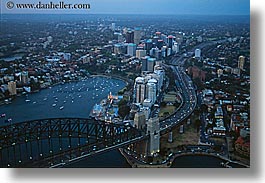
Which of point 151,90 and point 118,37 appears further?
point 118,37

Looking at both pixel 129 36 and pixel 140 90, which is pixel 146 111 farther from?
pixel 129 36

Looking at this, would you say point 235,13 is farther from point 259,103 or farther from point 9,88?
point 9,88

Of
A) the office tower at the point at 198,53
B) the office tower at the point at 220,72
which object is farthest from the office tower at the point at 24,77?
the office tower at the point at 220,72

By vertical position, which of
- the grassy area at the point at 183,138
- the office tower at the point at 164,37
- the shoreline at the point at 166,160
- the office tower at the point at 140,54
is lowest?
the shoreline at the point at 166,160

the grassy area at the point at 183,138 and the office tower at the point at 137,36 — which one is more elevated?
the office tower at the point at 137,36

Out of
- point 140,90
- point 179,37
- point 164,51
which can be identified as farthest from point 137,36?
point 140,90

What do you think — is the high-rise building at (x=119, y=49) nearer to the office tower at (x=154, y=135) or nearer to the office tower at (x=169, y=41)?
the office tower at (x=169, y=41)

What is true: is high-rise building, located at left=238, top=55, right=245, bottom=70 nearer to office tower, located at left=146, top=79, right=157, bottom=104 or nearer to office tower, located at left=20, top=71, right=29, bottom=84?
office tower, located at left=146, top=79, right=157, bottom=104
